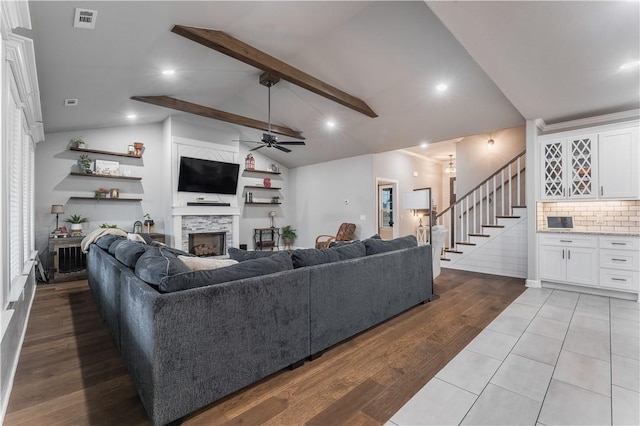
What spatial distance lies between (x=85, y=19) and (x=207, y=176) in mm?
4397

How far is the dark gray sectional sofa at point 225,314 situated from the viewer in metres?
1.59

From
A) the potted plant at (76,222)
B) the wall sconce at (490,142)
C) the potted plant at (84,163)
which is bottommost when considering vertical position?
the potted plant at (76,222)

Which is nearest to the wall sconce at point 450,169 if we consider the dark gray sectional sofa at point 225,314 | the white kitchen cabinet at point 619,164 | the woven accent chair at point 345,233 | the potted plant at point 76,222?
the woven accent chair at point 345,233

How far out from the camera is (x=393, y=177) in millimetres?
8180

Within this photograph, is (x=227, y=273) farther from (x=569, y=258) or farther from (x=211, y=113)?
(x=211, y=113)

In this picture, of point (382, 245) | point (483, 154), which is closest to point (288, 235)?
point (483, 154)

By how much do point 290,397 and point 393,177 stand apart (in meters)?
7.04

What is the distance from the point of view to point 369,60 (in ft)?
14.5

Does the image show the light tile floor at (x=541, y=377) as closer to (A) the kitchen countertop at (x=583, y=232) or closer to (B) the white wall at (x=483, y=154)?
(A) the kitchen countertop at (x=583, y=232)

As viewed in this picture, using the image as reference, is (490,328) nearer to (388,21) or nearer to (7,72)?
(388,21)

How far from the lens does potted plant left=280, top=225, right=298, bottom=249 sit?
904 centimetres

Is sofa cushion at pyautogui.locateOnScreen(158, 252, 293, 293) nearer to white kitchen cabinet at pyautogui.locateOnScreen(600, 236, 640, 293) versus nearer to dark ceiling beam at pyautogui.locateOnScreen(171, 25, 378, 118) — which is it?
dark ceiling beam at pyautogui.locateOnScreen(171, 25, 378, 118)

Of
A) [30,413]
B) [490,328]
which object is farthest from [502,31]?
[30,413]

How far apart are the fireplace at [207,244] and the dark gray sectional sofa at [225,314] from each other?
3.85 m
